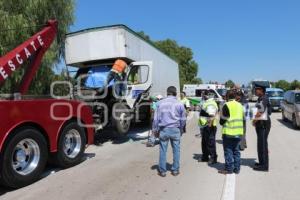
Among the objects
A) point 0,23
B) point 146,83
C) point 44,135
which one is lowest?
point 44,135

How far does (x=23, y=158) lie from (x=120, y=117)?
15.8 ft

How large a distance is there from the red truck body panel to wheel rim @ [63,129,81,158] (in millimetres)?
336

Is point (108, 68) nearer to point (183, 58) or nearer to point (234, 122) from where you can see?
point (234, 122)

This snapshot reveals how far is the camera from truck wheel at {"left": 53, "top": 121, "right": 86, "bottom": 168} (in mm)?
7980

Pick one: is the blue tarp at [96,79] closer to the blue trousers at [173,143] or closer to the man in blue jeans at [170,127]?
the man in blue jeans at [170,127]

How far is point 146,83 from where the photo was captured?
12594mm

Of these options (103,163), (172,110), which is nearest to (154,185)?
(172,110)

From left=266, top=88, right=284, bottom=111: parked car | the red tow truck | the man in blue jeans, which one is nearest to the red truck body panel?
the red tow truck

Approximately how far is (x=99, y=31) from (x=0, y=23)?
165 inches

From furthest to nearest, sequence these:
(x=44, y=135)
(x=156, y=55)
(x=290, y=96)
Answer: (x=290, y=96) < (x=156, y=55) < (x=44, y=135)

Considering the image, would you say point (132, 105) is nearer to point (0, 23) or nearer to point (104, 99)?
point (104, 99)

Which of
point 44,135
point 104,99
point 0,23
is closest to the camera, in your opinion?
point 44,135

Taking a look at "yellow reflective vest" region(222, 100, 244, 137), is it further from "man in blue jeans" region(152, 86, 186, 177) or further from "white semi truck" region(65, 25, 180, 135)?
"white semi truck" region(65, 25, 180, 135)

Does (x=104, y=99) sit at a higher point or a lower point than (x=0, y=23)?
lower
